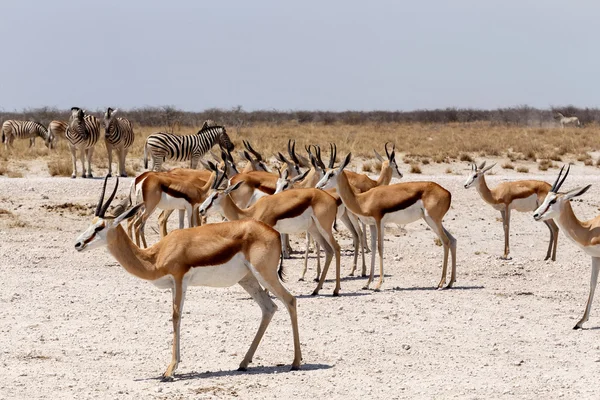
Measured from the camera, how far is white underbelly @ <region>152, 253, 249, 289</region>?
7.95m

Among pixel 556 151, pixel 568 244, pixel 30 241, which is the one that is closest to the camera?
pixel 30 241

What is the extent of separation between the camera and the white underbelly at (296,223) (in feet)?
38.5

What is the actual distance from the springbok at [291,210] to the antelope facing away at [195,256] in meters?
3.54

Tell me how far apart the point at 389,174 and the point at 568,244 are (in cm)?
326

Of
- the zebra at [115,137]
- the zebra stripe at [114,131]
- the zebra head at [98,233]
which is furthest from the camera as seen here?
the zebra stripe at [114,131]

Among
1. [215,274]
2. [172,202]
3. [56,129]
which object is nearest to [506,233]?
[172,202]

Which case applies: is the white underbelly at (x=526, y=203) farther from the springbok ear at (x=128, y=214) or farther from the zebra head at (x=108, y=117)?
the zebra head at (x=108, y=117)

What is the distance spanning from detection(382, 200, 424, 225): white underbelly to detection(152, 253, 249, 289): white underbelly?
488 cm

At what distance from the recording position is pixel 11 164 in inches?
964

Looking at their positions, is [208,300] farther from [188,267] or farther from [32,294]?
[188,267]

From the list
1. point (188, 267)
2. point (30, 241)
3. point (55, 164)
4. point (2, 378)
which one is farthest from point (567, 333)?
point (55, 164)

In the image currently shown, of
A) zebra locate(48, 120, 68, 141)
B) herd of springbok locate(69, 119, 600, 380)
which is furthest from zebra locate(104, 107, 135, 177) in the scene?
herd of springbok locate(69, 119, 600, 380)

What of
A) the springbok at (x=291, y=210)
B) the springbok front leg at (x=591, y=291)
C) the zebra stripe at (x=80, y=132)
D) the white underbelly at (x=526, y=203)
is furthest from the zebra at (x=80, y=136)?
the springbok front leg at (x=591, y=291)

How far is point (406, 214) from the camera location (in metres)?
12.7
